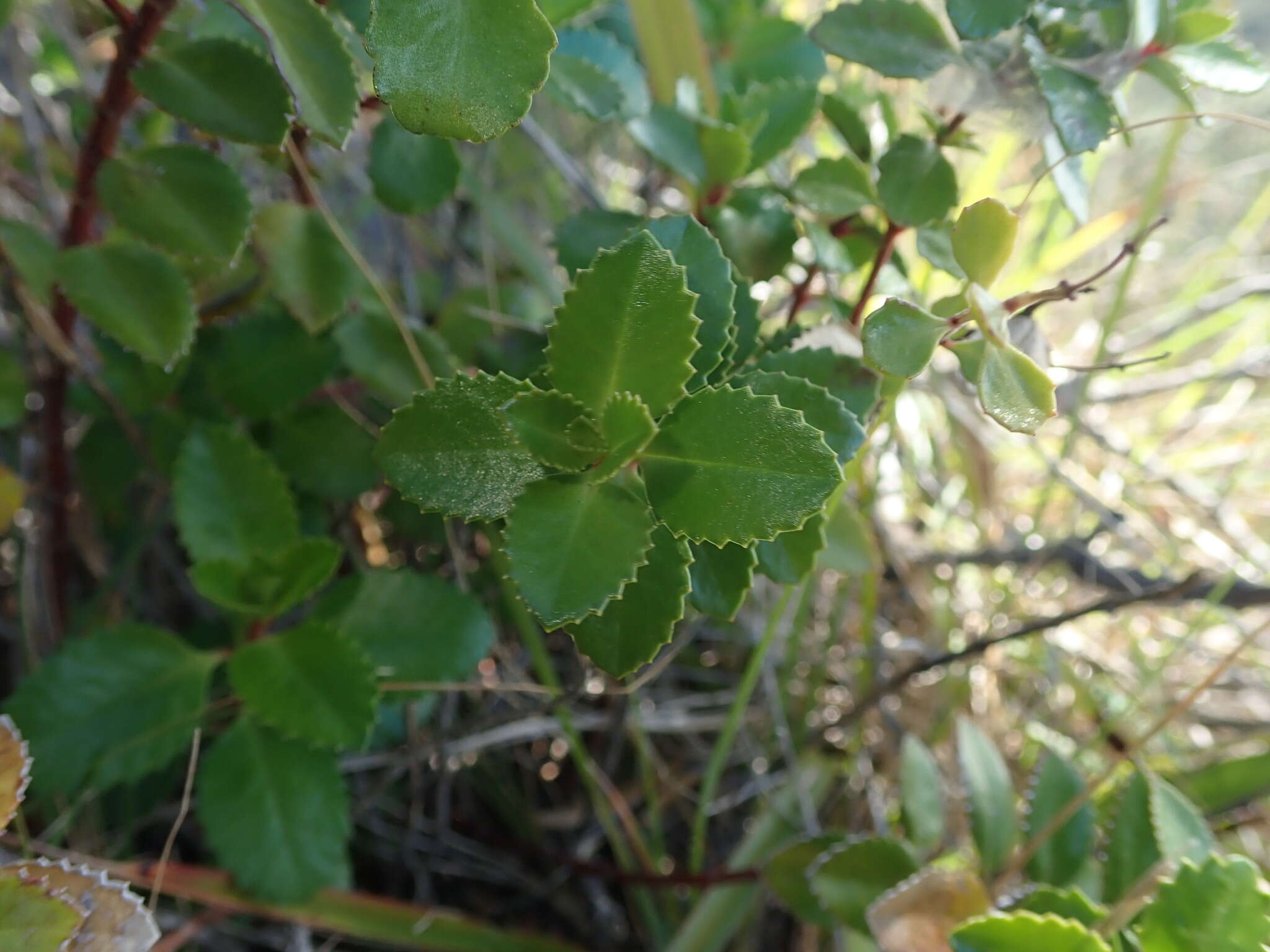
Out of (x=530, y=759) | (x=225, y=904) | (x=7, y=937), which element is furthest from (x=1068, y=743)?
(x=7, y=937)

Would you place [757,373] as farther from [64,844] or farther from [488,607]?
[64,844]

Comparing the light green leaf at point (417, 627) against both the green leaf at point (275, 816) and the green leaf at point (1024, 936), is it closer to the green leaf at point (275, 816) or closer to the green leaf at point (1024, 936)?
the green leaf at point (275, 816)

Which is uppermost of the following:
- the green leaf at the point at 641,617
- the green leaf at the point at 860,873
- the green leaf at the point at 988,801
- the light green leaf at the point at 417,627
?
the green leaf at the point at 641,617

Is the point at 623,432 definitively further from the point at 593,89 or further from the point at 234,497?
the point at 234,497

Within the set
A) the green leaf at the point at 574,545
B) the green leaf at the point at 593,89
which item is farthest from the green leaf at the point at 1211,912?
the green leaf at the point at 593,89

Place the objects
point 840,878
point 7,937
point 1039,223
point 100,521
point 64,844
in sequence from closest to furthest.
Result: point 7,937 → point 840,878 → point 64,844 → point 100,521 → point 1039,223

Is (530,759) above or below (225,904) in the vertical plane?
below

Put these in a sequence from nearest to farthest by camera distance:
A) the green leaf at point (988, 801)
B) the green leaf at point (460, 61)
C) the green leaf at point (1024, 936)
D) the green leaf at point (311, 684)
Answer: the green leaf at point (460, 61)
the green leaf at point (1024, 936)
the green leaf at point (311, 684)
the green leaf at point (988, 801)
